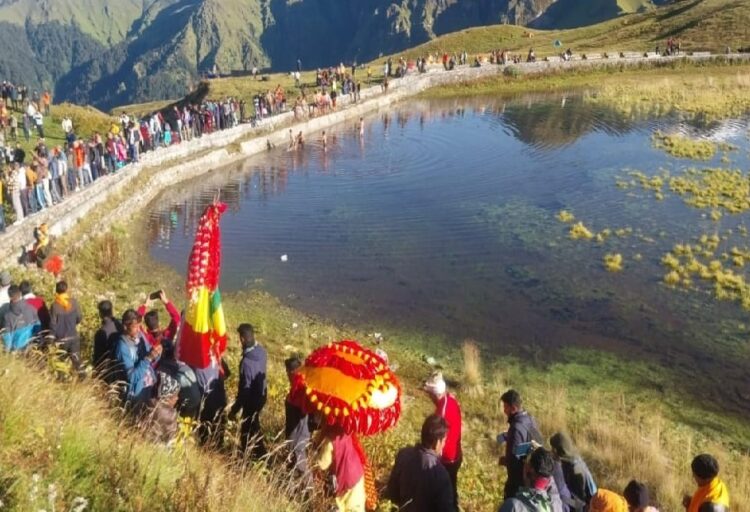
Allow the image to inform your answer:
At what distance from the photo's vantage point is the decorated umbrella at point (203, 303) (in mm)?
7805

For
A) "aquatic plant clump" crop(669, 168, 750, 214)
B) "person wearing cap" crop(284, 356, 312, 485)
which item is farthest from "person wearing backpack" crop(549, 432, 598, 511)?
"aquatic plant clump" crop(669, 168, 750, 214)

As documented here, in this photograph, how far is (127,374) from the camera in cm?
777

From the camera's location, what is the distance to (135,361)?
7.98 m

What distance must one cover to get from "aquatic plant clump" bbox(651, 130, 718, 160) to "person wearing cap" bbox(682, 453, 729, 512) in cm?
3241

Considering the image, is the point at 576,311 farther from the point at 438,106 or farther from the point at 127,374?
the point at 438,106

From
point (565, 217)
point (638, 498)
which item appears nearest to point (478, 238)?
point (565, 217)

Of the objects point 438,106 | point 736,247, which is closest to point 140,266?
point 736,247

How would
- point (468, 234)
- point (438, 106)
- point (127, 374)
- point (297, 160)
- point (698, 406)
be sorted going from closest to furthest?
point (127, 374), point (698, 406), point (468, 234), point (297, 160), point (438, 106)

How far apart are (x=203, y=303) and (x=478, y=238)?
17236mm

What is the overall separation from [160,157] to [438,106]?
92.4 feet

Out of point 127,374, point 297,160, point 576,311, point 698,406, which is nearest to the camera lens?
point 127,374

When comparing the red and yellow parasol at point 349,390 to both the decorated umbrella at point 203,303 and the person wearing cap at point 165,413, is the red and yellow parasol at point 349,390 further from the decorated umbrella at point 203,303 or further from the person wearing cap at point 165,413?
the decorated umbrella at point 203,303

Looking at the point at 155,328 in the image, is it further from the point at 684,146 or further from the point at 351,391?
the point at 684,146

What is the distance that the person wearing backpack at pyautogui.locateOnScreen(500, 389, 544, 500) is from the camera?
6.85 meters
